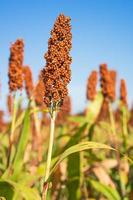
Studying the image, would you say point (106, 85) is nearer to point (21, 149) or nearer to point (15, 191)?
point (21, 149)

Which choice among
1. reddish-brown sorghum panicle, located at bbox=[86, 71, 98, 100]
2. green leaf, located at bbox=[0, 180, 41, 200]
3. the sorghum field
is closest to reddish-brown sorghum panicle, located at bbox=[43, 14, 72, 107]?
the sorghum field

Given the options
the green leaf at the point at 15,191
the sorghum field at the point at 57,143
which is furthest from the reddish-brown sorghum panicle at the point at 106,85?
the green leaf at the point at 15,191

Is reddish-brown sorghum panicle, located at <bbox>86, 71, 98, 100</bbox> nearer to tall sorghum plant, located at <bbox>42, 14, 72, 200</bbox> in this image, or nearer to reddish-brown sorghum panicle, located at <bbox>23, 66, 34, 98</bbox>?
reddish-brown sorghum panicle, located at <bbox>23, 66, 34, 98</bbox>

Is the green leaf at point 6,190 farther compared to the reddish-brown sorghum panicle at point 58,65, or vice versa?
the green leaf at point 6,190

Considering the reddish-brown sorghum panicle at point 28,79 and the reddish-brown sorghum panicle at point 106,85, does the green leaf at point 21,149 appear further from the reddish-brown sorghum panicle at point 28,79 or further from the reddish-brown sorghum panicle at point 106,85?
the reddish-brown sorghum panicle at point 28,79

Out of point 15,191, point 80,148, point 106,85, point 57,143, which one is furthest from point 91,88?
point 80,148

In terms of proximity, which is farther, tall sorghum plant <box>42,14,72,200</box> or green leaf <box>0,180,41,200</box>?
green leaf <box>0,180,41,200</box>
